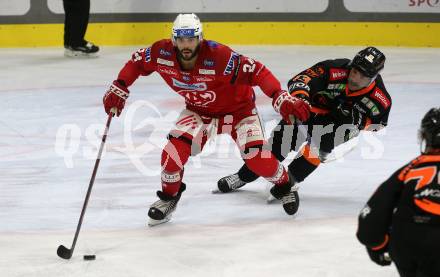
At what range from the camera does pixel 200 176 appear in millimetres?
5844

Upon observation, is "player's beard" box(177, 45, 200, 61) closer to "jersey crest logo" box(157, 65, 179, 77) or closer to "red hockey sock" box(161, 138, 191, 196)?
"jersey crest logo" box(157, 65, 179, 77)

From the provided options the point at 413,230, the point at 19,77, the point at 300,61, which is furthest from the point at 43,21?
the point at 413,230

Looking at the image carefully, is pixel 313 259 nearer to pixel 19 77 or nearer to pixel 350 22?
pixel 19 77

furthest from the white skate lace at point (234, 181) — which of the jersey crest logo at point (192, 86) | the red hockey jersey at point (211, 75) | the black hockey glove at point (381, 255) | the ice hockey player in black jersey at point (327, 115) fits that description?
the black hockey glove at point (381, 255)

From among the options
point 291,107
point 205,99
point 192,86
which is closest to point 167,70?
point 192,86

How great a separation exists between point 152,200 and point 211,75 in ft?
3.21

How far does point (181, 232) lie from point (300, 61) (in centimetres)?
568

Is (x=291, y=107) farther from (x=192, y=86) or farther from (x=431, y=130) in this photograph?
(x=431, y=130)

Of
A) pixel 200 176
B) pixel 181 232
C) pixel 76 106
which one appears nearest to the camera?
pixel 181 232

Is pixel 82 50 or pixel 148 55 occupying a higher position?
pixel 148 55

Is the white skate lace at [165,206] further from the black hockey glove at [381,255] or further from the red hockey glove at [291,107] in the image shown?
the black hockey glove at [381,255]

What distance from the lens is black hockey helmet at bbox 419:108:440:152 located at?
2775 millimetres

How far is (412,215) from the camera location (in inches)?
109

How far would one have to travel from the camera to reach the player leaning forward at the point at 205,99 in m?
4.65
